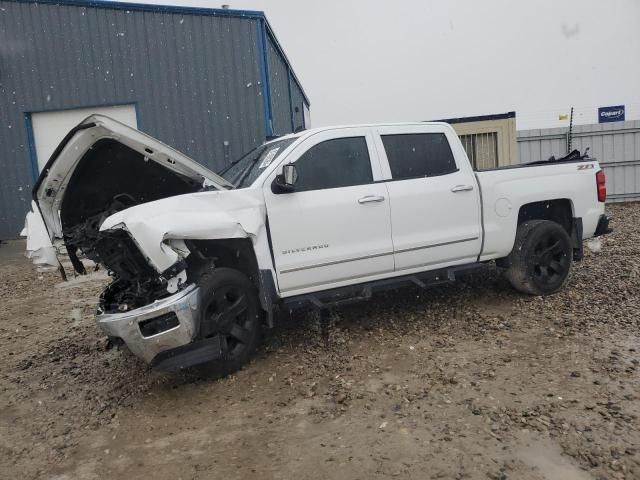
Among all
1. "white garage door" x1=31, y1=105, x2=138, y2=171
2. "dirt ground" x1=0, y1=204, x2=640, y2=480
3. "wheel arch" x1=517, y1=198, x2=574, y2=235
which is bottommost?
"dirt ground" x1=0, y1=204, x2=640, y2=480

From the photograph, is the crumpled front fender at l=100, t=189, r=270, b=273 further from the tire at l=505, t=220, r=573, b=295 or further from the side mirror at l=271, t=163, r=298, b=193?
the tire at l=505, t=220, r=573, b=295

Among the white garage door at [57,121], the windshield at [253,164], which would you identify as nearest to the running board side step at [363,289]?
the windshield at [253,164]

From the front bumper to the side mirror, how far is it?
3.61 feet

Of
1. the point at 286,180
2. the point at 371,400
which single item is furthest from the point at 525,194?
the point at 371,400

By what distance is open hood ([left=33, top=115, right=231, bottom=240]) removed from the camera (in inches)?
152

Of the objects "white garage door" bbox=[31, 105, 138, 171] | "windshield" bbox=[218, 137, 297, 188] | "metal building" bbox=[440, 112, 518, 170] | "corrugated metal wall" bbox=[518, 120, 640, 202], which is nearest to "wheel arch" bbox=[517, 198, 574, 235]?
"windshield" bbox=[218, 137, 297, 188]

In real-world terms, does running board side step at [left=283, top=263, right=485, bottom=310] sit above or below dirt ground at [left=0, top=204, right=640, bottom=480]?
above

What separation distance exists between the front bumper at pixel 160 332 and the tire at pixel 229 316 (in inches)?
6.1

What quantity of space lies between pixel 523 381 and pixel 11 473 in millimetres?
3314

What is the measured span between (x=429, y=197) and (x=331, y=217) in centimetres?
105

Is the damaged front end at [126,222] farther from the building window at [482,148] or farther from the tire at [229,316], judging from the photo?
the building window at [482,148]

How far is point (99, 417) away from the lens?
3744mm

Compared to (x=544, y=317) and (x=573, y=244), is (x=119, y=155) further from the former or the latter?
(x=573, y=244)

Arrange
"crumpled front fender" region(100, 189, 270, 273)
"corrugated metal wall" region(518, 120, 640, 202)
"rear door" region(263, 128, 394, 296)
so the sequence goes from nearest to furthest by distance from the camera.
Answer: "crumpled front fender" region(100, 189, 270, 273) → "rear door" region(263, 128, 394, 296) → "corrugated metal wall" region(518, 120, 640, 202)
